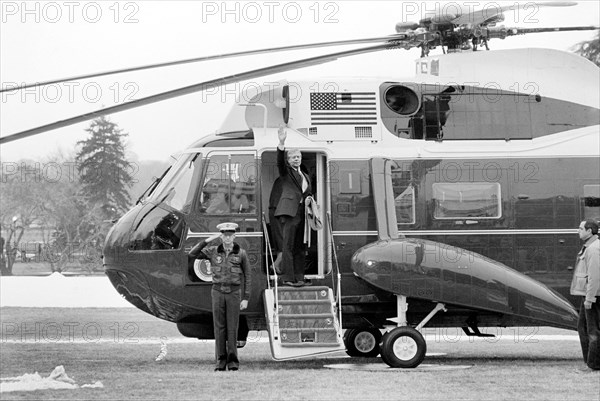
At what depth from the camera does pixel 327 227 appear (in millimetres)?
13984

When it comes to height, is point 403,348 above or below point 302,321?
below

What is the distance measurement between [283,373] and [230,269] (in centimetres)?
142

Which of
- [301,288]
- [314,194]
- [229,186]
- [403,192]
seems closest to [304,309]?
[301,288]

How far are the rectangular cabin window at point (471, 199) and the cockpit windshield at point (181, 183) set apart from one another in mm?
3142

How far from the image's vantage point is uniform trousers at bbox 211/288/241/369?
12531 millimetres

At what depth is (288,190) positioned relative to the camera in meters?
13.4

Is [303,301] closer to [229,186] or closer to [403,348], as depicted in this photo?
[403,348]

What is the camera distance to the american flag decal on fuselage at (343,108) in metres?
14.2

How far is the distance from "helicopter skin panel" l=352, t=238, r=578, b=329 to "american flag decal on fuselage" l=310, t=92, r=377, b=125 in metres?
1.76

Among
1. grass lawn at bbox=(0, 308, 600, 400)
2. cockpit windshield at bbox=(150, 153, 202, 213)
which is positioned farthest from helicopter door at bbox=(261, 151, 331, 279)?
grass lawn at bbox=(0, 308, 600, 400)

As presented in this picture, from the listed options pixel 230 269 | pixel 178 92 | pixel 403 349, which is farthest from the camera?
pixel 403 349

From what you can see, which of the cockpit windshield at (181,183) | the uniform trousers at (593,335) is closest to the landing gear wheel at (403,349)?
the uniform trousers at (593,335)

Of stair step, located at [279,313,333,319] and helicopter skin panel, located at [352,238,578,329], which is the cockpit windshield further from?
helicopter skin panel, located at [352,238,578,329]

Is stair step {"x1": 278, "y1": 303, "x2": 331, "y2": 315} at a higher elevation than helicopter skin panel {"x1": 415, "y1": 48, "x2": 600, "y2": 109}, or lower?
lower
